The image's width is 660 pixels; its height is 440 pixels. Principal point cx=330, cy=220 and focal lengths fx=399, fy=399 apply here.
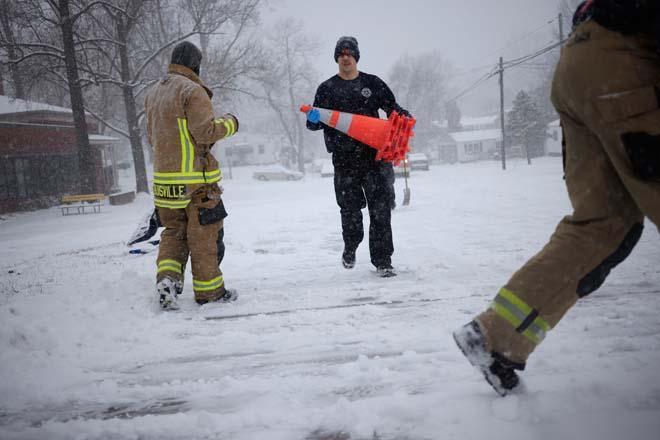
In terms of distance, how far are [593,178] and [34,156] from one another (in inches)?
888

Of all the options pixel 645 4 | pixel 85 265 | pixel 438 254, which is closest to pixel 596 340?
pixel 645 4

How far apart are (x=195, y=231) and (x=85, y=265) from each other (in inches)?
95.3

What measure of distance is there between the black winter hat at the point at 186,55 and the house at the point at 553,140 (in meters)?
45.2

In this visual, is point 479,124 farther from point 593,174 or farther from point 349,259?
point 593,174

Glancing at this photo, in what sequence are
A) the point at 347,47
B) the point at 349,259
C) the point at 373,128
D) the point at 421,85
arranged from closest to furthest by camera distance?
the point at 373,128, the point at 347,47, the point at 349,259, the point at 421,85

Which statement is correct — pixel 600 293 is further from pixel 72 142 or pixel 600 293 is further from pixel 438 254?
pixel 72 142

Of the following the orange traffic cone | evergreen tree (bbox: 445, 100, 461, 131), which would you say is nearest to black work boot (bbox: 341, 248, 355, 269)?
the orange traffic cone

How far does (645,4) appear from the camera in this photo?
1348 mm

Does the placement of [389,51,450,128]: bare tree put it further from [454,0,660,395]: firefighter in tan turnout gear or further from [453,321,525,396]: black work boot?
[453,321,525,396]: black work boot

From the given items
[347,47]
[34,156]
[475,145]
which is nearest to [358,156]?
[347,47]

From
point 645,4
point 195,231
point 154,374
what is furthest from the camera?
point 195,231

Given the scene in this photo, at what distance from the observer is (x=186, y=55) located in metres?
3.19

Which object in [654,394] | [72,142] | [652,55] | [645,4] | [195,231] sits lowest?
[654,394]

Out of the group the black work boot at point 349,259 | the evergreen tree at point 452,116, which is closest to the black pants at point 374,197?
the black work boot at point 349,259
